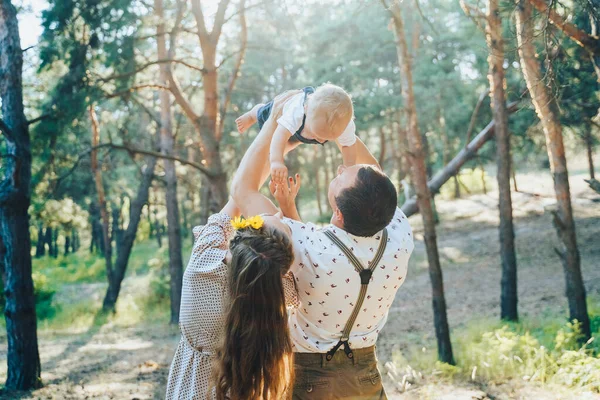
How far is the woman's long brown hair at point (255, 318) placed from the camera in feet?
6.22

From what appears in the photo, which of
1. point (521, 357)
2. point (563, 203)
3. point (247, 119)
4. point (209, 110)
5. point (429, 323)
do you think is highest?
point (209, 110)

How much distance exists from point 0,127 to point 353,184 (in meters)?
5.91

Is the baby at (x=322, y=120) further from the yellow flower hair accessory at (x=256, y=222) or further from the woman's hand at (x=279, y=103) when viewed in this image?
the yellow flower hair accessory at (x=256, y=222)

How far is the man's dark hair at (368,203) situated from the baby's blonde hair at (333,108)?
3.36 ft

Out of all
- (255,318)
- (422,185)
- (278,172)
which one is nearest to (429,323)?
(422,185)

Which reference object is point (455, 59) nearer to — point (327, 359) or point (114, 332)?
point (114, 332)

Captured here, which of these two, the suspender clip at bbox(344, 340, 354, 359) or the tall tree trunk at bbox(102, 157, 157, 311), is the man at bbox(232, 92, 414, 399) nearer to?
the suspender clip at bbox(344, 340, 354, 359)

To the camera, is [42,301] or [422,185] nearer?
[422,185]

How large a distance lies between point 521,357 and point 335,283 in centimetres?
586

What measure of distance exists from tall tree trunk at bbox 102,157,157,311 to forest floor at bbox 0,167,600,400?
2.77 ft

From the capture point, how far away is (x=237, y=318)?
6.29ft

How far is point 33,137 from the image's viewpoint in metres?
7.82

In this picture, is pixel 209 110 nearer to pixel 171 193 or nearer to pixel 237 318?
pixel 171 193

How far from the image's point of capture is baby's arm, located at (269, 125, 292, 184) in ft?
8.43
